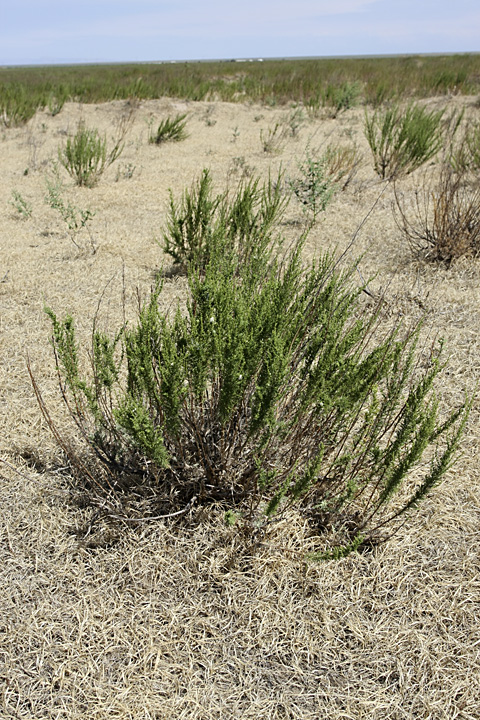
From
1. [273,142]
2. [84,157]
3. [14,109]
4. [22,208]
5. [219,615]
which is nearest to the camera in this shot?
[219,615]

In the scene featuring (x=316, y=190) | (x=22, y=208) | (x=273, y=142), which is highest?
(x=273, y=142)

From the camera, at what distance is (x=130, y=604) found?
1.54 meters

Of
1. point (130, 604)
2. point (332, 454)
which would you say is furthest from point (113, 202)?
point (130, 604)

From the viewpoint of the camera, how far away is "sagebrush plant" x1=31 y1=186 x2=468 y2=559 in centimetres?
154

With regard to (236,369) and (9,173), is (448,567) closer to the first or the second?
(236,369)

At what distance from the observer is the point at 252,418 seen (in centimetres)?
160

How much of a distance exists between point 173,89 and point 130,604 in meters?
14.5

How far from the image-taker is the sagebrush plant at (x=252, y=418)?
1540 mm

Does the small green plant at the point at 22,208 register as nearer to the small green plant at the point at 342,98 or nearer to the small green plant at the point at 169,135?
the small green plant at the point at 169,135

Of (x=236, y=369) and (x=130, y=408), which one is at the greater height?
(x=236, y=369)

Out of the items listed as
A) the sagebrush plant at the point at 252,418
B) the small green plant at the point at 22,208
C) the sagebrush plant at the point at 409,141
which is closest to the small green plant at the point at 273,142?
the sagebrush plant at the point at 409,141

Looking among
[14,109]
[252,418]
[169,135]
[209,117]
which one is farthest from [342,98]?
[252,418]

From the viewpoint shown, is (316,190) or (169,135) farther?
(169,135)

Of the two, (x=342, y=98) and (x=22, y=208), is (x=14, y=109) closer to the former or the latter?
(x=22, y=208)
